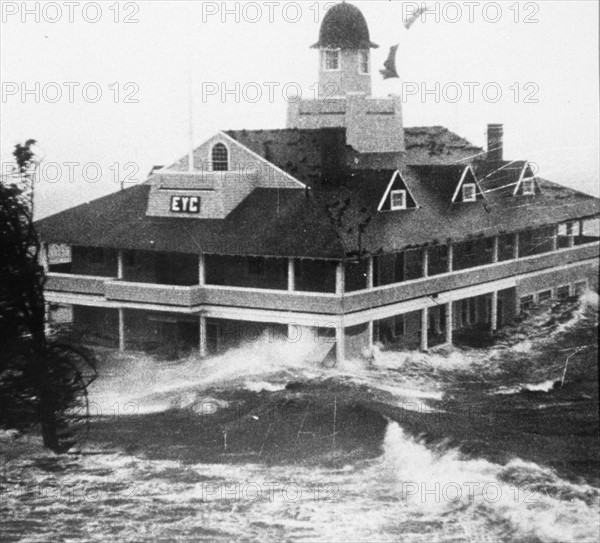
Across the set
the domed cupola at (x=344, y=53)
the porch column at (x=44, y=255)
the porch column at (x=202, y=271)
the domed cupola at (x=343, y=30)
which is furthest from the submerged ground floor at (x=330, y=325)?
the domed cupola at (x=343, y=30)

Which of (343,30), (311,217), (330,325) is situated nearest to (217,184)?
(311,217)

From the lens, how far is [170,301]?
30344 mm

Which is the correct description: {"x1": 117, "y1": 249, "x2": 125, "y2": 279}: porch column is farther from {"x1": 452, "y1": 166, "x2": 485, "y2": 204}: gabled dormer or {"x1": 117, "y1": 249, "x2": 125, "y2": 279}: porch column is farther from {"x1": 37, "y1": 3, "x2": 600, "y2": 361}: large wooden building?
{"x1": 452, "y1": 166, "x2": 485, "y2": 204}: gabled dormer

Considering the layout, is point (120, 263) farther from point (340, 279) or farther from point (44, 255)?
point (340, 279)

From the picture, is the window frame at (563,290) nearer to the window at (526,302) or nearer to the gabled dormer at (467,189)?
the window at (526,302)

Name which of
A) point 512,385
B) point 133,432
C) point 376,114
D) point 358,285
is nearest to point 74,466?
point 133,432

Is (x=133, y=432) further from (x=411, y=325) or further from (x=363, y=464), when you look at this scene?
(x=411, y=325)

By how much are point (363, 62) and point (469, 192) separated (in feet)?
22.5

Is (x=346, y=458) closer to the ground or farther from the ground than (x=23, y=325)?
closer to the ground

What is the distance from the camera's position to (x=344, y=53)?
34906mm

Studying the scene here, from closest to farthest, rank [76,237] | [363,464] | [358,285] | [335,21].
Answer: [363,464]
[358,285]
[76,237]
[335,21]

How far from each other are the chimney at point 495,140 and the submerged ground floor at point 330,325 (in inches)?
157

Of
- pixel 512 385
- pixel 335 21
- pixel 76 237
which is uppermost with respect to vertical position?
pixel 335 21

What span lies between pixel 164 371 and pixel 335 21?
14.9 m
